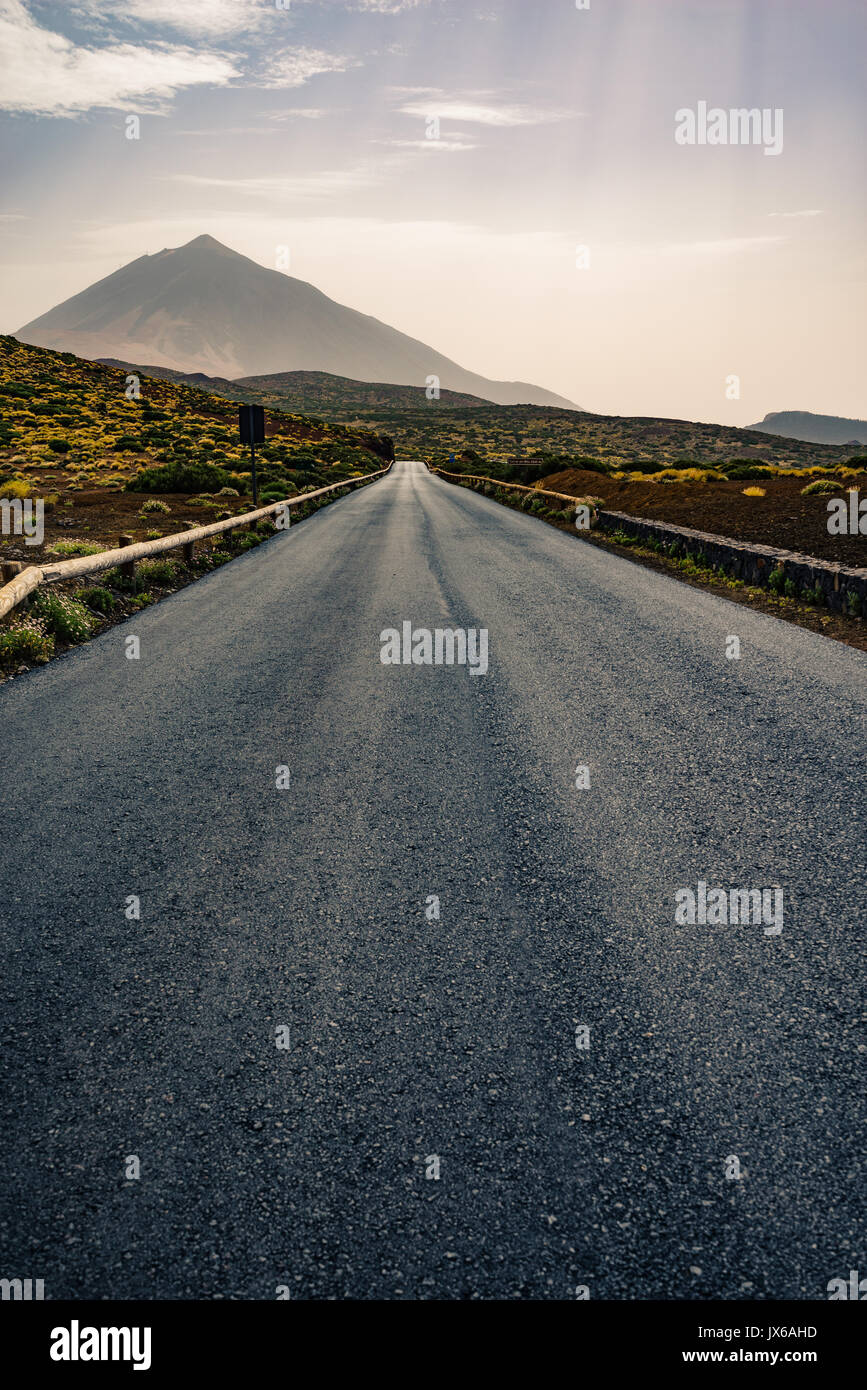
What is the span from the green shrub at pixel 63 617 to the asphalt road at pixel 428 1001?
8.47 ft

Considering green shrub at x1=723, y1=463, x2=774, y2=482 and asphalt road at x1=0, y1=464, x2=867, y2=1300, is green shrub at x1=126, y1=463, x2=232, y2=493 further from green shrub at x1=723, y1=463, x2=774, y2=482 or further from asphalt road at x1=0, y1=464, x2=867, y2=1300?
asphalt road at x1=0, y1=464, x2=867, y2=1300

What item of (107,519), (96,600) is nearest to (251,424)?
(107,519)

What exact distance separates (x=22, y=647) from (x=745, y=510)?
17.1 m

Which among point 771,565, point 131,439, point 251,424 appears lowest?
point 771,565

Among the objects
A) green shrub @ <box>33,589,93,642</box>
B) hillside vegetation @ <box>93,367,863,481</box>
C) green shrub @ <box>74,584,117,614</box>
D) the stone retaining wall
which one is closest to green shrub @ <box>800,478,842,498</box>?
the stone retaining wall

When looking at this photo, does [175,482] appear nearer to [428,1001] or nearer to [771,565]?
[771,565]

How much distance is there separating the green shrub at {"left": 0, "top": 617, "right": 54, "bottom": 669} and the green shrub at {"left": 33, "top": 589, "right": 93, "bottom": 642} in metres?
0.58

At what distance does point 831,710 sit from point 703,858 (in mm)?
2911

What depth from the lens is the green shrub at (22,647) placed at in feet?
24.5

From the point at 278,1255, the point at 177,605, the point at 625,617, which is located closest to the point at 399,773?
the point at 278,1255

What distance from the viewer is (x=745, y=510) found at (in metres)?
19.5

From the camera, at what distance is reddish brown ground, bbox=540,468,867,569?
14117 millimetres

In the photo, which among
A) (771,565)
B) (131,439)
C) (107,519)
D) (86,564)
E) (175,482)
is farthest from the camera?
(131,439)
